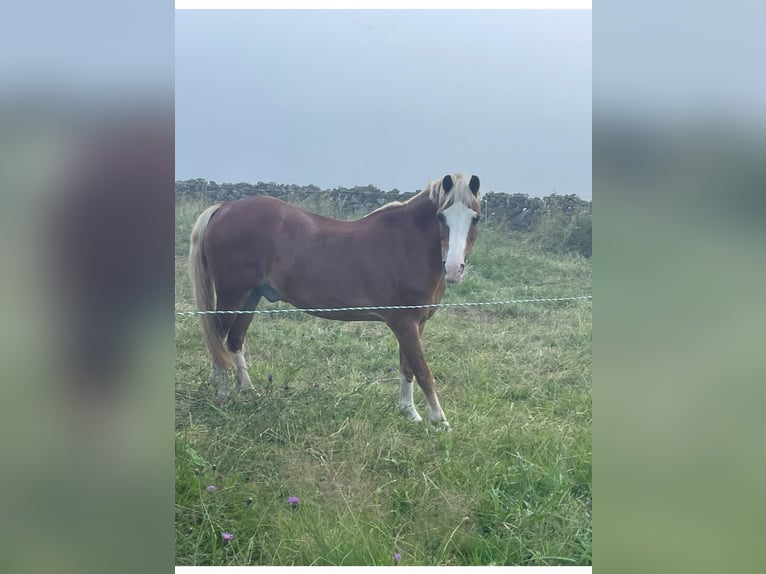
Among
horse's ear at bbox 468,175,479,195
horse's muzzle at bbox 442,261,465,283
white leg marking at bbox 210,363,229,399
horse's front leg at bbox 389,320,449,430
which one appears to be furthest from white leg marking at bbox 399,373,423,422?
horse's ear at bbox 468,175,479,195

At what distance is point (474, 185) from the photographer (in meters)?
3.35

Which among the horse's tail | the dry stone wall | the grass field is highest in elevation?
the dry stone wall

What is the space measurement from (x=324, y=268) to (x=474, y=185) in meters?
0.97

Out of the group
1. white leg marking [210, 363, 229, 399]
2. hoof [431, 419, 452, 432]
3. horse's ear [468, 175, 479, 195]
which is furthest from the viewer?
white leg marking [210, 363, 229, 399]

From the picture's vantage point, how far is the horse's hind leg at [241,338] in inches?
143

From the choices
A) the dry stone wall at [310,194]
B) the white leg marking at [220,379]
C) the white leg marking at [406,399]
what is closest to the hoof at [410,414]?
the white leg marking at [406,399]

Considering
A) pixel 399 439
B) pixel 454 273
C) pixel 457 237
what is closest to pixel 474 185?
pixel 457 237

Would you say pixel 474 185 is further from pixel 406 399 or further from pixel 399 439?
pixel 399 439

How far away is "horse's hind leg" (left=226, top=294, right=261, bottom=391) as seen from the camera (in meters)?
3.64

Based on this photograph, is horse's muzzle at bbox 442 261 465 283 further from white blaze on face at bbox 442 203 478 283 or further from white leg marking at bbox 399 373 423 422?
white leg marking at bbox 399 373 423 422
